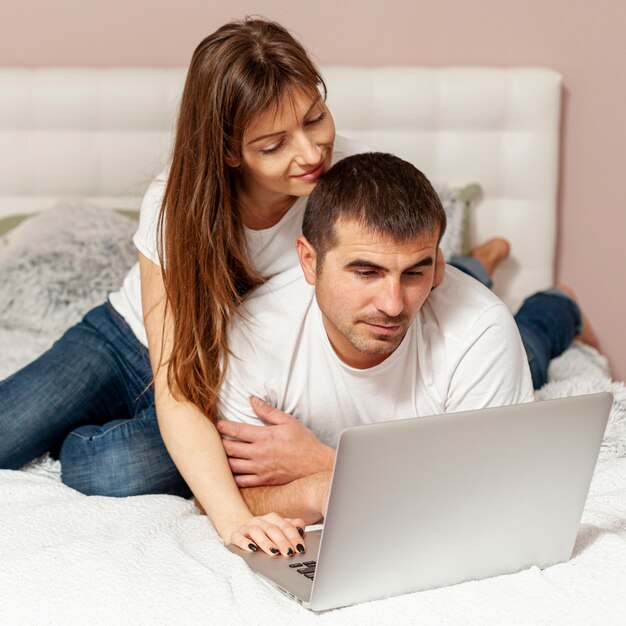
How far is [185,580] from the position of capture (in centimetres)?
125

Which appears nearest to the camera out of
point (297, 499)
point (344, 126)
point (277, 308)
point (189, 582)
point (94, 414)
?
point (189, 582)

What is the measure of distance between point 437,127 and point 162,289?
1254 millimetres

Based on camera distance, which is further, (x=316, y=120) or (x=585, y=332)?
(x=585, y=332)

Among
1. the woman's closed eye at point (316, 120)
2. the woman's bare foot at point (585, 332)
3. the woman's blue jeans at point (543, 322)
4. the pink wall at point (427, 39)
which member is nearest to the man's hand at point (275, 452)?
the woman's closed eye at point (316, 120)

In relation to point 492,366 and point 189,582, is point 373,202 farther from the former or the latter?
point 189,582

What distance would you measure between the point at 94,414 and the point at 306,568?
79 cm

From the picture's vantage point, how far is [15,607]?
118cm

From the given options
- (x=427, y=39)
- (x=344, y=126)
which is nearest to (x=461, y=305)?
(x=344, y=126)

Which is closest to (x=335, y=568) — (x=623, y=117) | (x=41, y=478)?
(x=41, y=478)

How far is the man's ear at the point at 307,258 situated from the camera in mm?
1499

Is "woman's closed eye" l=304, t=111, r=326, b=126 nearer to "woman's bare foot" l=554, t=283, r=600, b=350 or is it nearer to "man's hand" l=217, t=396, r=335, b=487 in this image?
"man's hand" l=217, t=396, r=335, b=487

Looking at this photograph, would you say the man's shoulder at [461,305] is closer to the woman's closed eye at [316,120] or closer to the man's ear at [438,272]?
the man's ear at [438,272]

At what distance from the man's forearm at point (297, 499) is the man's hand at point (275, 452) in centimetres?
3

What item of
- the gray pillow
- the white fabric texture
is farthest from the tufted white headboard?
the white fabric texture
